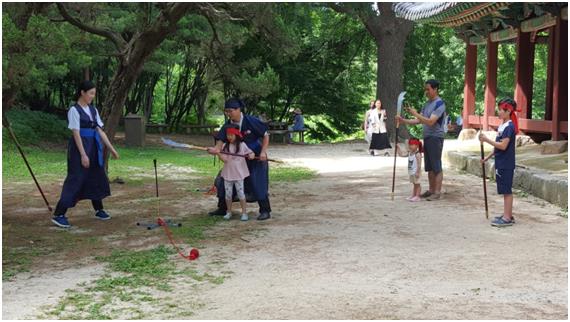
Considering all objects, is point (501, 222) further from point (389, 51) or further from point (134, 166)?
point (389, 51)

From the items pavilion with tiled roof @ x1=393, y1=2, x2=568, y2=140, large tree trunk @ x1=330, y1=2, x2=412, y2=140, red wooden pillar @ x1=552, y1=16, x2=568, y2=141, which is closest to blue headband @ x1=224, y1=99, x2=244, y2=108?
pavilion with tiled roof @ x1=393, y1=2, x2=568, y2=140

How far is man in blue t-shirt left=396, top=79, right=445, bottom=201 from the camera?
9727mm

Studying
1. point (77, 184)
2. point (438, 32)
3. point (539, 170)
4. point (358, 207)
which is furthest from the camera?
point (438, 32)

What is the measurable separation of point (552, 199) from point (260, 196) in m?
4.13

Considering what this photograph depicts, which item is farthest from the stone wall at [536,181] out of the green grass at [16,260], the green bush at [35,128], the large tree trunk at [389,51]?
the green bush at [35,128]

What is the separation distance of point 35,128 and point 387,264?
58.3ft

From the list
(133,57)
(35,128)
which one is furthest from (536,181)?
(35,128)

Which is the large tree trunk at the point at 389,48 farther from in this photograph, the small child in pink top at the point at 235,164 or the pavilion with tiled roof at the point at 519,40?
the small child in pink top at the point at 235,164

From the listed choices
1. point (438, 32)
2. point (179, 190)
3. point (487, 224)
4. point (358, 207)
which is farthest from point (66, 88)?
point (487, 224)

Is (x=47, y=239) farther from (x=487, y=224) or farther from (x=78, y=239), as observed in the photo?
(x=487, y=224)

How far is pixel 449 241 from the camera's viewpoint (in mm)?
7129

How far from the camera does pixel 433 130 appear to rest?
10.0 metres

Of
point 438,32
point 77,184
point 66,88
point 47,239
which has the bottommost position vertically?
point 47,239

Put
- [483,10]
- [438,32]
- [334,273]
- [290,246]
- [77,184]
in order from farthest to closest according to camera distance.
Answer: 1. [438,32]
2. [483,10]
3. [77,184]
4. [290,246]
5. [334,273]
